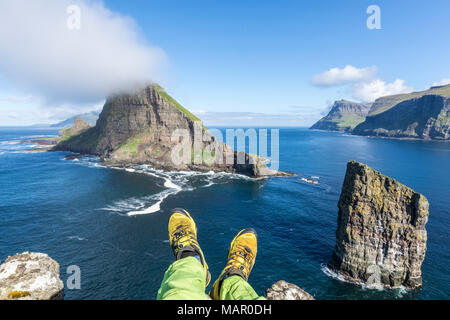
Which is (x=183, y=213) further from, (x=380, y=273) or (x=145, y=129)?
(x=145, y=129)

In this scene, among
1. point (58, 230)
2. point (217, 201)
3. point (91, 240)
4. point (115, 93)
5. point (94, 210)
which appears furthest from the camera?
point (115, 93)

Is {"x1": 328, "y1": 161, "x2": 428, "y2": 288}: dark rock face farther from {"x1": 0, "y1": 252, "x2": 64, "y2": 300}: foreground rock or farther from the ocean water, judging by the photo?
{"x1": 0, "y1": 252, "x2": 64, "y2": 300}: foreground rock

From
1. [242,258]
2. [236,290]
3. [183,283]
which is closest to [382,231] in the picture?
[242,258]

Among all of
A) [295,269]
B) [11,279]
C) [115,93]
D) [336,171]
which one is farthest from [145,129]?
[11,279]
